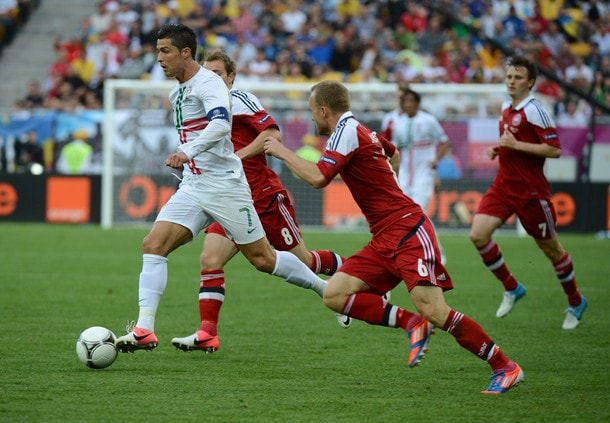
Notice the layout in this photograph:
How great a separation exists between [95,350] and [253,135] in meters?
2.46

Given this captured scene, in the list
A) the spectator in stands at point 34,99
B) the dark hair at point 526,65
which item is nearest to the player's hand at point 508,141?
the dark hair at point 526,65

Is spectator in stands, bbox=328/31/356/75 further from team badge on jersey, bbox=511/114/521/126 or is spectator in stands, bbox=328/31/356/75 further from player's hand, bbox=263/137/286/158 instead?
player's hand, bbox=263/137/286/158

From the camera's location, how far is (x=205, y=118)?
8.25 metres

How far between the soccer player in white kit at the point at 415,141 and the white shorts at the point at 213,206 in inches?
273

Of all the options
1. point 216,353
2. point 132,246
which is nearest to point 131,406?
point 216,353

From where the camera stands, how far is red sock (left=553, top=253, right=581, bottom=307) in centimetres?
1044

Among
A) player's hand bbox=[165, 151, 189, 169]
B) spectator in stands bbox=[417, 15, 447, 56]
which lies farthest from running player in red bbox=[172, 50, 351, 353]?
spectator in stands bbox=[417, 15, 447, 56]

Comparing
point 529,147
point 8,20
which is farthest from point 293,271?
point 8,20

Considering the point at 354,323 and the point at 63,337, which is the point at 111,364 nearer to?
the point at 63,337

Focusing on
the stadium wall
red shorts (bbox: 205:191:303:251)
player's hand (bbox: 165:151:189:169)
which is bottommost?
the stadium wall

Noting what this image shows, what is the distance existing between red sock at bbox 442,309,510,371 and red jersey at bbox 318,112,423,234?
2.59ft

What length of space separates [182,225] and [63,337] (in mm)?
1744

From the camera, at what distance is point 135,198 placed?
2241 centimetres

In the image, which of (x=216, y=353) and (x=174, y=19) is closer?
(x=216, y=353)
